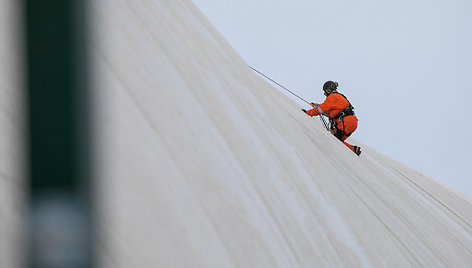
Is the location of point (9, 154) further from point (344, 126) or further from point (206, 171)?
point (344, 126)

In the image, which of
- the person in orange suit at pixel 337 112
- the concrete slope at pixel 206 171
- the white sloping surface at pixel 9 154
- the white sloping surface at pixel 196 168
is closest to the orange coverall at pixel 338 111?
the person in orange suit at pixel 337 112

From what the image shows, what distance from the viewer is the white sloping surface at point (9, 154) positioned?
2615 millimetres

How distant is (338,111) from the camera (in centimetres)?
1218

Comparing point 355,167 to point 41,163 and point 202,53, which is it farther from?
point 41,163

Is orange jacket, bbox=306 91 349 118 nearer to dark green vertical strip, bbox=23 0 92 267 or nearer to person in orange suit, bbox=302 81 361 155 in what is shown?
person in orange suit, bbox=302 81 361 155

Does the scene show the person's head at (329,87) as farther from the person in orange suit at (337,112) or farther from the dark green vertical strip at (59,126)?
the dark green vertical strip at (59,126)

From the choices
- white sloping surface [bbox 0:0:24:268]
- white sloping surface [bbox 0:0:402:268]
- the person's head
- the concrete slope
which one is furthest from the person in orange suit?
white sloping surface [bbox 0:0:24:268]

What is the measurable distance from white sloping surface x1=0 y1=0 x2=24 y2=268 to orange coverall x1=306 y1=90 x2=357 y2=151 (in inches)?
344

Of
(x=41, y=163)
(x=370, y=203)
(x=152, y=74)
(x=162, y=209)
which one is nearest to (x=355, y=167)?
(x=370, y=203)

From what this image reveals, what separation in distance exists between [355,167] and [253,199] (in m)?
5.15

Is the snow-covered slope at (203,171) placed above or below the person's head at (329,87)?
below

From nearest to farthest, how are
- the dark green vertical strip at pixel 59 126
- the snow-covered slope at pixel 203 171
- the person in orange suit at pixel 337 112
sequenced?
the dark green vertical strip at pixel 59 126, the snow-covered slope at pixel 203 171, the person in orange suit at pixel 337 112

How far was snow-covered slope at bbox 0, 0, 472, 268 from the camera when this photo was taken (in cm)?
355

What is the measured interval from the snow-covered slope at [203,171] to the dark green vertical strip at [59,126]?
14 centimetres
